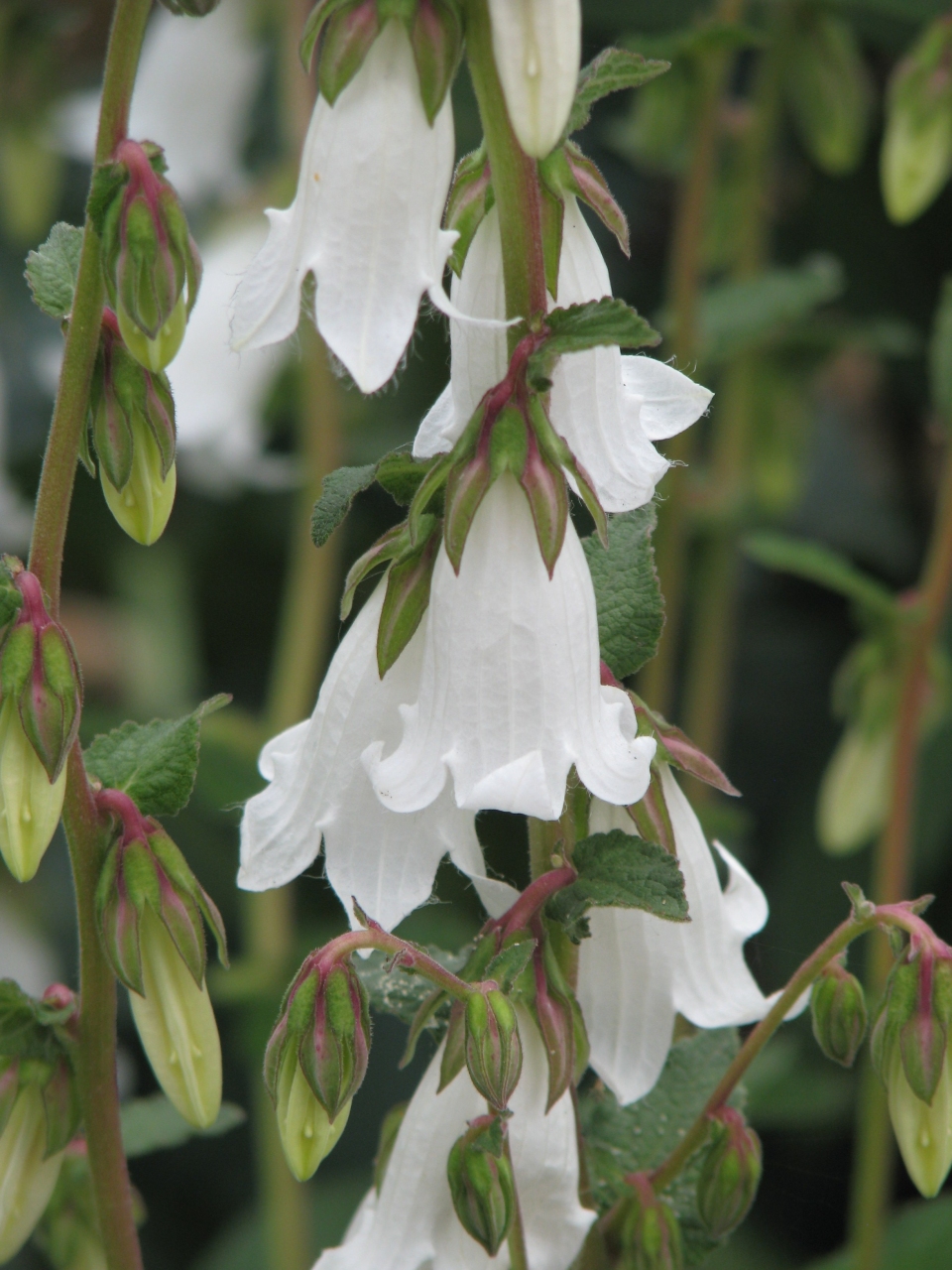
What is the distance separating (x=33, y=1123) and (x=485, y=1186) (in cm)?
18

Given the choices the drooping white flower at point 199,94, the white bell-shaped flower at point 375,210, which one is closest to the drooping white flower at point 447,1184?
the white bell-shaped flower at point 375,210

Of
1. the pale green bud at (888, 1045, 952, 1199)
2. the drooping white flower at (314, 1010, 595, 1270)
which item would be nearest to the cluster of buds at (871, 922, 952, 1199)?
the pale green bud at (888, 1045, 952, 1199)

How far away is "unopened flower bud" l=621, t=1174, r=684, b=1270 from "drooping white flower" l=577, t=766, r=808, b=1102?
0.04m

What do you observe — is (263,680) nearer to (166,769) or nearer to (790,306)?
(790,306)

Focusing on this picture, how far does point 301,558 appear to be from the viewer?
54.8 inches

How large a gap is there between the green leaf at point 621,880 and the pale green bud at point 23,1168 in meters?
0.21

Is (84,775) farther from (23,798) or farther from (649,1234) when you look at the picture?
(649,1234)

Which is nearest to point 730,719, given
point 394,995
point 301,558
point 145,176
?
point 301,558

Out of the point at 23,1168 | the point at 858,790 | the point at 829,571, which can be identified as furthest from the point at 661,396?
the point at 858,790

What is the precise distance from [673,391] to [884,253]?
4.07 feet

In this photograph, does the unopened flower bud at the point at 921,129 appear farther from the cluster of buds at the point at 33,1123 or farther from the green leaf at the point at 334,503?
the cluster of buds at the point at 33,1123

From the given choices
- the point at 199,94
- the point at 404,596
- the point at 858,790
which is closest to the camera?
the point at 404,596

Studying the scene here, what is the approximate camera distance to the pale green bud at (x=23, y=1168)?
0.58m

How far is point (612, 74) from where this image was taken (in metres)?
0.53
